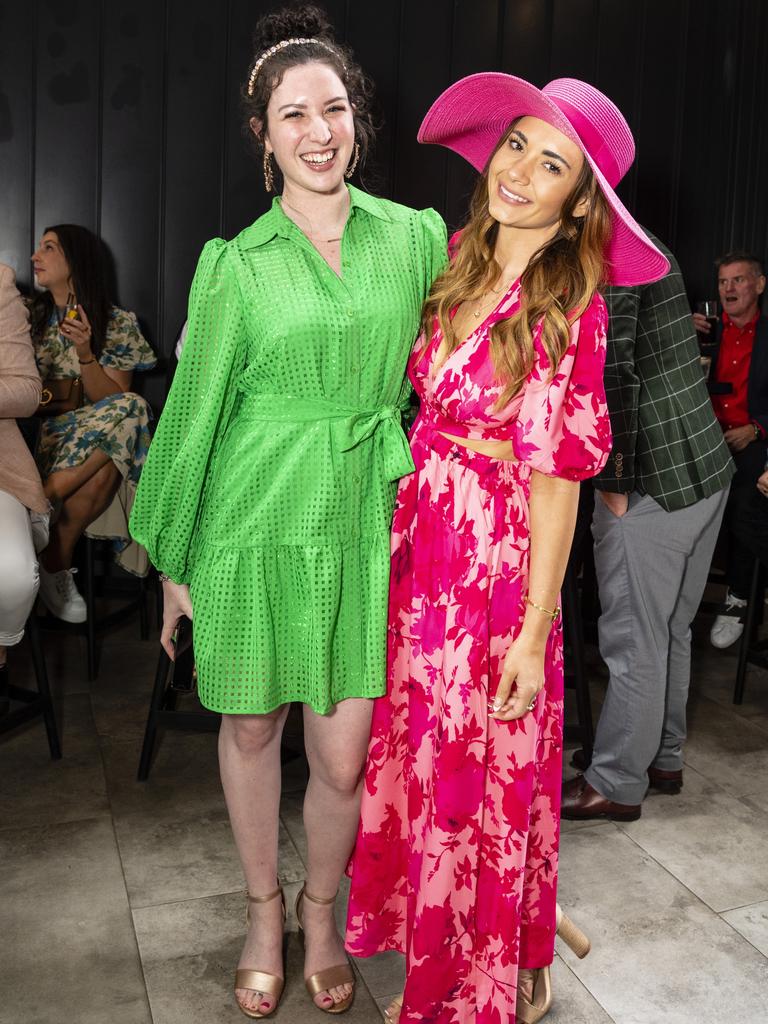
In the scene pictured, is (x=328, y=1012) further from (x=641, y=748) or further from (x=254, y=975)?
(x=641, y=748)

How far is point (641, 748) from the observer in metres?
2.54

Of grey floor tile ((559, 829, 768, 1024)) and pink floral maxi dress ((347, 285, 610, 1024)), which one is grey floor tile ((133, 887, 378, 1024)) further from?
grey floor tile ((559, 829, 768, 1024))

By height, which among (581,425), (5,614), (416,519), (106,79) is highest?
(106,79)

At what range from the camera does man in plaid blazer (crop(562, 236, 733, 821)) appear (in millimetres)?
2301

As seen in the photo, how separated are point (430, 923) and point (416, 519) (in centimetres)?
64

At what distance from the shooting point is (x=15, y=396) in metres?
2.68

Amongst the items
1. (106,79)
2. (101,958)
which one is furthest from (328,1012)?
(106,79)

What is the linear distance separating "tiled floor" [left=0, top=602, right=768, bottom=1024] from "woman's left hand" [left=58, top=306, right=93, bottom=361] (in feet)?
4.54

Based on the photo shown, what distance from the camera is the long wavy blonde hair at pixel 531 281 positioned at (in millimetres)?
1548

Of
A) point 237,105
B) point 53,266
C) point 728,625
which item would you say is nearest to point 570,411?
point 728,625

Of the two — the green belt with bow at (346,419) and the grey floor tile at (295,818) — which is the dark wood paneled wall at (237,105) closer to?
the grey floor tile at (295,818)

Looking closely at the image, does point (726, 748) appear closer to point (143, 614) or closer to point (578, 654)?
point (578, 654)

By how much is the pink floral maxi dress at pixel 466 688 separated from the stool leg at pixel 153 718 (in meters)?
1.02

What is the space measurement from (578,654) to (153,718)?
3.65ft
